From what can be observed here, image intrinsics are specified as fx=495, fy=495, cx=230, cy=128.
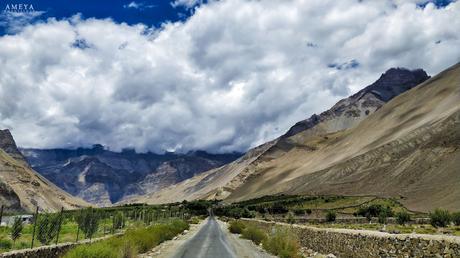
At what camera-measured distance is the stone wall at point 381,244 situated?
640 inches

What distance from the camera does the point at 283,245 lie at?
35.5m

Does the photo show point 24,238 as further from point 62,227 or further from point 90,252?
point 90,252

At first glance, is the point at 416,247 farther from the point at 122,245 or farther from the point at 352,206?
the point at 352,206

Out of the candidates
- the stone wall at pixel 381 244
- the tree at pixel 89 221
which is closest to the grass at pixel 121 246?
the tree at pixel 89 221

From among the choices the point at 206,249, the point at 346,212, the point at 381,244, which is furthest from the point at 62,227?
the point at 346,212

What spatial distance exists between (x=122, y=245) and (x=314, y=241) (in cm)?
1376

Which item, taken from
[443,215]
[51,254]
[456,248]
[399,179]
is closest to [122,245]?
[51,254]

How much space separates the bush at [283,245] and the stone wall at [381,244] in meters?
1.66

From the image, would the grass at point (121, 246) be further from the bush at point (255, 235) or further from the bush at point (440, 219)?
the bush at point (440, 219)

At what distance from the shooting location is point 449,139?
163125mm

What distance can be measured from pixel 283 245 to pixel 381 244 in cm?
1468

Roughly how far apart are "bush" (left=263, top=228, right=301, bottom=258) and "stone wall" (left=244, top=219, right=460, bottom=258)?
1.66m

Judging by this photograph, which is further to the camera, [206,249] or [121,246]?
[206,249]

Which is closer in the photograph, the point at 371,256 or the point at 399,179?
the point at 371,256
